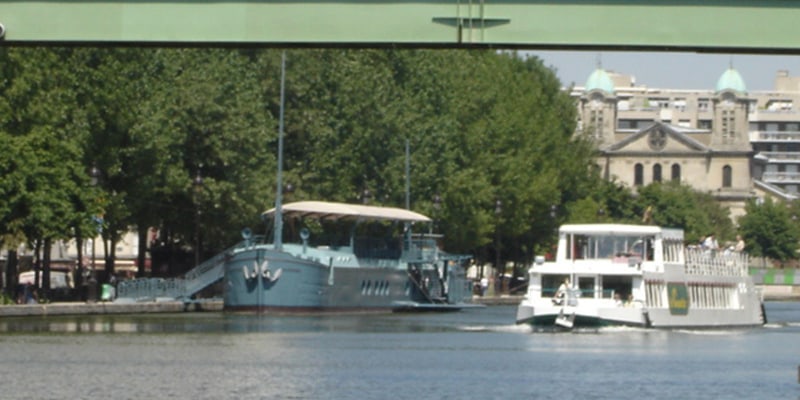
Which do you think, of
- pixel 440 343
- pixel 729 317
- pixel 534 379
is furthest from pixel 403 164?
pixel 534 379

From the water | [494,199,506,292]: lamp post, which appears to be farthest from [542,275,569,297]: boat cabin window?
[494,199,506,292]: lamp post

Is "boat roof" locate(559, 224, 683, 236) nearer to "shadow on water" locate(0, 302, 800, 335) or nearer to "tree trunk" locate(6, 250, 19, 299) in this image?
"shadow on water" locate(0, 302, 800, 335)

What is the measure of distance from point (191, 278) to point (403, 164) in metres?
17.2

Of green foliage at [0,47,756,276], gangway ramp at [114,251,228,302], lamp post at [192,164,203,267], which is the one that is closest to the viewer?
green foliage at [0,47,756,276]

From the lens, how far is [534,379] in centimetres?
4559

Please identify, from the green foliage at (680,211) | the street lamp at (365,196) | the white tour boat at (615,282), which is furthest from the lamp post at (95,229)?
the green foliage at (680,211)

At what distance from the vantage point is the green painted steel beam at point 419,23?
2517cm

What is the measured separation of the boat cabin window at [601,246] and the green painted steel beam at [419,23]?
A: 4332cm

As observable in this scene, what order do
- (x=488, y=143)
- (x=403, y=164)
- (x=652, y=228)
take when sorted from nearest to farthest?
1. (x=652, y=228)
2. (x=403, y=164)
3. (x=488, y=143)

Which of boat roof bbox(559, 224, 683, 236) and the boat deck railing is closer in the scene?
boat roof bbox(559, 224, 683, 236)

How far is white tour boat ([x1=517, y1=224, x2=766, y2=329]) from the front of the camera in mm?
67000

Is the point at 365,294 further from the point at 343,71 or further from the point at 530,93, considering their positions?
the point at 530,93

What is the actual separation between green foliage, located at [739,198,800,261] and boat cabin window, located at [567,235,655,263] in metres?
121

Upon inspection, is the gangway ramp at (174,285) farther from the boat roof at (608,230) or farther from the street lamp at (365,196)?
the boat roof at (608,230)
